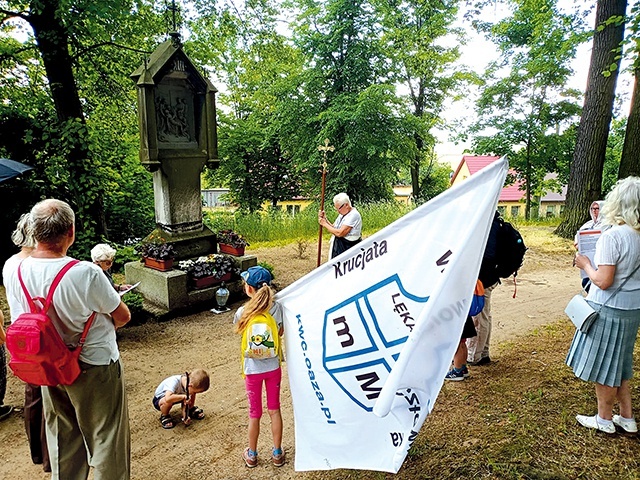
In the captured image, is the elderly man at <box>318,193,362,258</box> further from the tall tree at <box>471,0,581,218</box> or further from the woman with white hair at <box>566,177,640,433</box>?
the tall tree at <box>471,0,581,218</box>

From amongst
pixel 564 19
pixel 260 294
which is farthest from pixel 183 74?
pixel 564 19

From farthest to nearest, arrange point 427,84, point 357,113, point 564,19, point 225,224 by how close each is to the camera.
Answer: point 427,84
point 357,113
point 225,224
point 564,19

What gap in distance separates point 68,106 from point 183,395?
5.97 m

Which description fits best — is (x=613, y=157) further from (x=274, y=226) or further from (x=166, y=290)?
(x=166, y=290)

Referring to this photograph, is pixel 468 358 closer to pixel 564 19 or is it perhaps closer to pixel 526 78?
pixel 564 19

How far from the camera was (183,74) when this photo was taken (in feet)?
21.2

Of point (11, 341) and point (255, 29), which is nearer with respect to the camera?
point (11, 341)

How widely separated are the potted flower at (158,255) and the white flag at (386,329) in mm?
4100

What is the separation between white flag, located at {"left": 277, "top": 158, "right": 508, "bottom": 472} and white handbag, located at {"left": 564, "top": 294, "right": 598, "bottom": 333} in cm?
120

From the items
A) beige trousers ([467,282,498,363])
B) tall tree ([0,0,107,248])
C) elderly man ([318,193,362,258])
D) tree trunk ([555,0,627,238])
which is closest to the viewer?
beige trousers ([467,282,498,363])

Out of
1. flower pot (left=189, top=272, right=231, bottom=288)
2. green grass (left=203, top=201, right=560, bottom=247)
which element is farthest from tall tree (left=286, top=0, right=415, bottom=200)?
flower pot (left=189, top=272, right=231, bottom=288)

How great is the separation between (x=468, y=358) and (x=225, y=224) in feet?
30.2

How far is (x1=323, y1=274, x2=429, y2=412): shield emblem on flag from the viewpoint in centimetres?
211

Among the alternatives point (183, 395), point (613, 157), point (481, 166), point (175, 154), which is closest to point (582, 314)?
point (183, 395)
